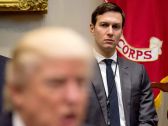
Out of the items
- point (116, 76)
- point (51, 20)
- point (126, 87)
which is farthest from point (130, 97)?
point (51, 20)

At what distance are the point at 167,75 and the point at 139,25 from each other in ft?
1.68

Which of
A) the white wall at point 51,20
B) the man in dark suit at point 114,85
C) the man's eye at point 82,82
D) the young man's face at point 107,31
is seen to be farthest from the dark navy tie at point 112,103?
the man's eye at point 82,82

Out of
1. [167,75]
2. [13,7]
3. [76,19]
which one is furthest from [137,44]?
[13,7]

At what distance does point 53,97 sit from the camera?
2.04 feet

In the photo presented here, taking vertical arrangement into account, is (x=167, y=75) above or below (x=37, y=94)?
below

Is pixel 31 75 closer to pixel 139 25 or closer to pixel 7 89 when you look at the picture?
pixel 7 89

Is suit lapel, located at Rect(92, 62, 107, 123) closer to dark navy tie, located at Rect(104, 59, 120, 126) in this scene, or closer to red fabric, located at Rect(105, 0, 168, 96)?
dark navy tie, located at Rect(104, 59, 120, 126)

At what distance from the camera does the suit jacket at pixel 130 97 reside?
2.54 meters

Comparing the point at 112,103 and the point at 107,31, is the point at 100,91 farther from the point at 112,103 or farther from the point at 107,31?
the point at 107,31

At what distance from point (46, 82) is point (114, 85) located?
2013 mm

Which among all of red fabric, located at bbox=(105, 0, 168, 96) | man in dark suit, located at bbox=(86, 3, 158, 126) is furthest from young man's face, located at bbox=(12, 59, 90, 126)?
red fabric, located at bbox=(105, 0, 168, 96)

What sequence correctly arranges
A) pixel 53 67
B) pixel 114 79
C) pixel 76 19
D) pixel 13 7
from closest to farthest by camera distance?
1. pixel 53 67
2. pixel 114 79
3. pixel 13 7
4. pixel 76 19

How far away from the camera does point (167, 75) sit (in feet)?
11.0

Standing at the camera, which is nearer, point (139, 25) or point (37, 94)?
point (37, 94)
